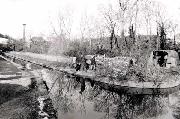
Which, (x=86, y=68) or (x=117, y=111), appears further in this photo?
(x=86, y=68)

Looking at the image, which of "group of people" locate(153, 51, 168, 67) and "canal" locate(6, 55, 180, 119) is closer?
"canal" locate(6, 55, 180, 119)

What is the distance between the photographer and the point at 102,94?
1291cm

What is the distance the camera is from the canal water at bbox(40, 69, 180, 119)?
29.2 ft

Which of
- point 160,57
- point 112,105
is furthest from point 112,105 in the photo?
point 160,57

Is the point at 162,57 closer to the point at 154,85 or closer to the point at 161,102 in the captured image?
the point at 154,85

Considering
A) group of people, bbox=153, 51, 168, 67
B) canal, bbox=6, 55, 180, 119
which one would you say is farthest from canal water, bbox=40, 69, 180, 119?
group of people, bbox=153, 51, 168, 67

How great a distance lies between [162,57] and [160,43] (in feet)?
49.5

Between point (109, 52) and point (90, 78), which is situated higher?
point (109, 52)

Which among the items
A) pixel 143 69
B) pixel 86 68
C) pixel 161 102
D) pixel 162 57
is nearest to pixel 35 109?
pixel 161 102

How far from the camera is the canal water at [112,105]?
8.91 metres

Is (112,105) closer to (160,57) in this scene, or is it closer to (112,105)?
(112,105)

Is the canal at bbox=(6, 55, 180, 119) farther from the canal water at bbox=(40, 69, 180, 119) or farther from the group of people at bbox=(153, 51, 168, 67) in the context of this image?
the group of people at bbox=(153, 51, 168, 67)

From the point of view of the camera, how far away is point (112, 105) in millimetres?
10539

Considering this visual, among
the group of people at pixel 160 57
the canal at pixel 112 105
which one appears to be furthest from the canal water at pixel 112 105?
the group of people at pixel 160 57
